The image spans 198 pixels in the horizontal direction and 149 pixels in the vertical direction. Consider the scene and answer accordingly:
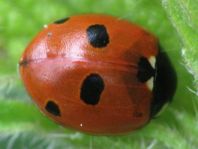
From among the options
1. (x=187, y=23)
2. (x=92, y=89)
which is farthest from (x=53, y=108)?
(x=187, y=23)

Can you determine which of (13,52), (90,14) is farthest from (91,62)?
(13,52)

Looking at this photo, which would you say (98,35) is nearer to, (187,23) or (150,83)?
(150,83)

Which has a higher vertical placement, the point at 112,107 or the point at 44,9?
the point at 44,9

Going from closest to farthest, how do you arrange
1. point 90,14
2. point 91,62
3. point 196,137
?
point 196,137, point 91,62, point 90,14

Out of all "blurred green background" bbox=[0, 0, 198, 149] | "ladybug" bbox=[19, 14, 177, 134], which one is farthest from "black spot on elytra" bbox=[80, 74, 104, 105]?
"blurred green background" bbox=[0, 0, 198, 149]

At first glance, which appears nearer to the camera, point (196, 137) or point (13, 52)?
point (196, 137)

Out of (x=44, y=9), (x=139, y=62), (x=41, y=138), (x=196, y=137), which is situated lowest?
(x=41, y=138)

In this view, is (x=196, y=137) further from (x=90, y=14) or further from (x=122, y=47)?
(x=90, y=14)

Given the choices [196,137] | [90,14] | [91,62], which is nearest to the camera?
[196,137]
